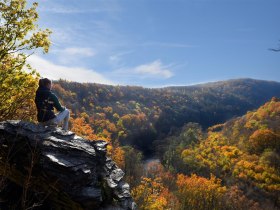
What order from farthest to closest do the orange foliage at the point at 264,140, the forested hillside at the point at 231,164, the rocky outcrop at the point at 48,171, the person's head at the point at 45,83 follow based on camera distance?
the orange foliage at the point at 264,140 < the forested hillside at the point at 231,164 < the person's head at the point at 45,83 < the rocky outcrop at the point at 48,171

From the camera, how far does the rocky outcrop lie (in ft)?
38.9

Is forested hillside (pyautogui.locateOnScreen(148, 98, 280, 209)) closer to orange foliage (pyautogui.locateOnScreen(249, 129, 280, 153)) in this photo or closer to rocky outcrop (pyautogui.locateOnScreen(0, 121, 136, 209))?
orange foliage (pyautogui.locateOnScreen(249, 129, 280, 153))

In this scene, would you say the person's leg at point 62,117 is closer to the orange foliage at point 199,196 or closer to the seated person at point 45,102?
the seated person at point 45,102

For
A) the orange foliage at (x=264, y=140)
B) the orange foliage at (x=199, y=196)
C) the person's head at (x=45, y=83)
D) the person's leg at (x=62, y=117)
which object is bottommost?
the orange foliage at (x=199, y=196)

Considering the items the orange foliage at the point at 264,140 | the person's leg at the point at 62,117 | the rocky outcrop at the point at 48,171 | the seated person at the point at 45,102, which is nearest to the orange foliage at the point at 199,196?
the orange foliage at the point at 264,140

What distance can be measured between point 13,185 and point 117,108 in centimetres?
17003

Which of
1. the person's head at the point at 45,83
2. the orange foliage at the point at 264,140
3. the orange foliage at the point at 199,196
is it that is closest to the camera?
the person's head at the point at 45,83

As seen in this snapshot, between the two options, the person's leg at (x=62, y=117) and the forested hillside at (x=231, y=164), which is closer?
the person's leg at (x=62, y=117)

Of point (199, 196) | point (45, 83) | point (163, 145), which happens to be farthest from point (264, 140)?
point (45, 83)

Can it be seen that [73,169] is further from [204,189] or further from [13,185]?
[204,189]

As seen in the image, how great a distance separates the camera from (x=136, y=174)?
252 feet

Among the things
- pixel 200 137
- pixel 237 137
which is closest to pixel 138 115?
pixel 200 137

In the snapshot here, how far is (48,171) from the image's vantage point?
11797mm

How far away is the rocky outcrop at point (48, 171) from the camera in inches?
466
